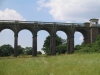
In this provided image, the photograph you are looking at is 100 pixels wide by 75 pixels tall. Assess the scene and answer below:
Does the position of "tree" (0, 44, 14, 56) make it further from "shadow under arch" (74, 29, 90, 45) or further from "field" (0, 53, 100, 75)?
"field" (0, 53, 100, 75)

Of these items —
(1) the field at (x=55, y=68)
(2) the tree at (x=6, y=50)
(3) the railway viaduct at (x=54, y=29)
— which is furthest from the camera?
(2) the tree at (x=6, y=50)

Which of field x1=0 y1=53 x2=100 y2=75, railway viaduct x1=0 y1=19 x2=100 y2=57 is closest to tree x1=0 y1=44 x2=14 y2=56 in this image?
railway viaduct x1=0 y1=19 x2=100 y2=57

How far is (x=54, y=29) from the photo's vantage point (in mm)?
58688

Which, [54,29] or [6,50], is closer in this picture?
[54,29]

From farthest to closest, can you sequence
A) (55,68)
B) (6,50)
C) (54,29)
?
(6,50) < (54,29) < (55,68)

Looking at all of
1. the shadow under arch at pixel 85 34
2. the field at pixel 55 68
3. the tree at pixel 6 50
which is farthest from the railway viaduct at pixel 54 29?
the tree at pixel 6 50

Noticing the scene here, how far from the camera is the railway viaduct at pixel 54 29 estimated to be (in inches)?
2233

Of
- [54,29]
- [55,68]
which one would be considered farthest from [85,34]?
→ [55,68]

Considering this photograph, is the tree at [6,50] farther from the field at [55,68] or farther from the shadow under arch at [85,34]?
the field at [55,68]

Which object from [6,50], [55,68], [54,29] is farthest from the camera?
[6,50]

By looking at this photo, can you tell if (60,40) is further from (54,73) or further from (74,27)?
(54,73)

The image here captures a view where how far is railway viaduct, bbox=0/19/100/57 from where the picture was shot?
56719mm

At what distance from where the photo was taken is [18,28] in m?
57.0

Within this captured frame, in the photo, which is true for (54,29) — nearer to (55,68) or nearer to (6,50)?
(55,68)
